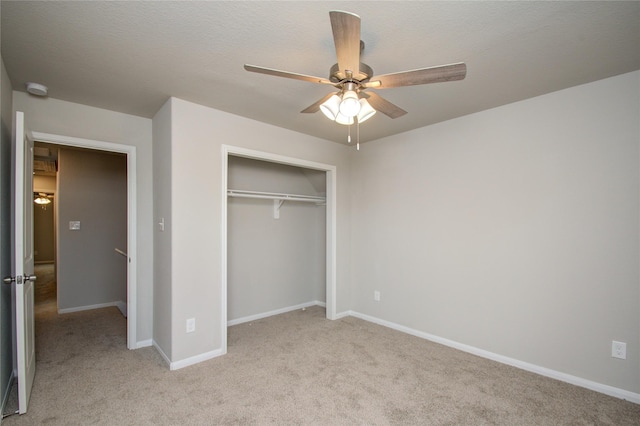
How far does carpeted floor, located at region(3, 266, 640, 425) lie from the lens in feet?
6.91

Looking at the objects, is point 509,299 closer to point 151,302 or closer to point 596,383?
point 596,383

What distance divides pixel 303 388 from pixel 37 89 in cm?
320

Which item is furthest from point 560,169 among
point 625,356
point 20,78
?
point 20,78

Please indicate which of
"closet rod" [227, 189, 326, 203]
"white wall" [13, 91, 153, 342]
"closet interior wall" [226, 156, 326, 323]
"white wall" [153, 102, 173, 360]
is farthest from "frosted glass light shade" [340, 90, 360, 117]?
"closet interior wall" [226, 156, 326, 323]

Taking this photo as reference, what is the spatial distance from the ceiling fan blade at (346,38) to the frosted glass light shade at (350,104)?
12cm

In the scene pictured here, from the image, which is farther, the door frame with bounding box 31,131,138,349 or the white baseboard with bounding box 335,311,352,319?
the white baseboard with bounding box 335,311,352,319

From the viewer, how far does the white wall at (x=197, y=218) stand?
2.83 meters

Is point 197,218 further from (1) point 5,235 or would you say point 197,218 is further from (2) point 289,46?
(2) point 289,46

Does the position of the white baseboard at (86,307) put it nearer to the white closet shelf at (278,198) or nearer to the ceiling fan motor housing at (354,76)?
the white closet shelf at (278,198)

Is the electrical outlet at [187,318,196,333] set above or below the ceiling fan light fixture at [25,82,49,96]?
below

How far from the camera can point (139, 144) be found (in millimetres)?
3256

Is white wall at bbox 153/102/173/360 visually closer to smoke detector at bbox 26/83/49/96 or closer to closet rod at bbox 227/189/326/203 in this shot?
closet rod at bbox 227/189/326/203

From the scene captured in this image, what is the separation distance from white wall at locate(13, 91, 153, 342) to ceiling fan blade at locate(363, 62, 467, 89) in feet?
8.35

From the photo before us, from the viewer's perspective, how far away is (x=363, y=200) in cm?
426
